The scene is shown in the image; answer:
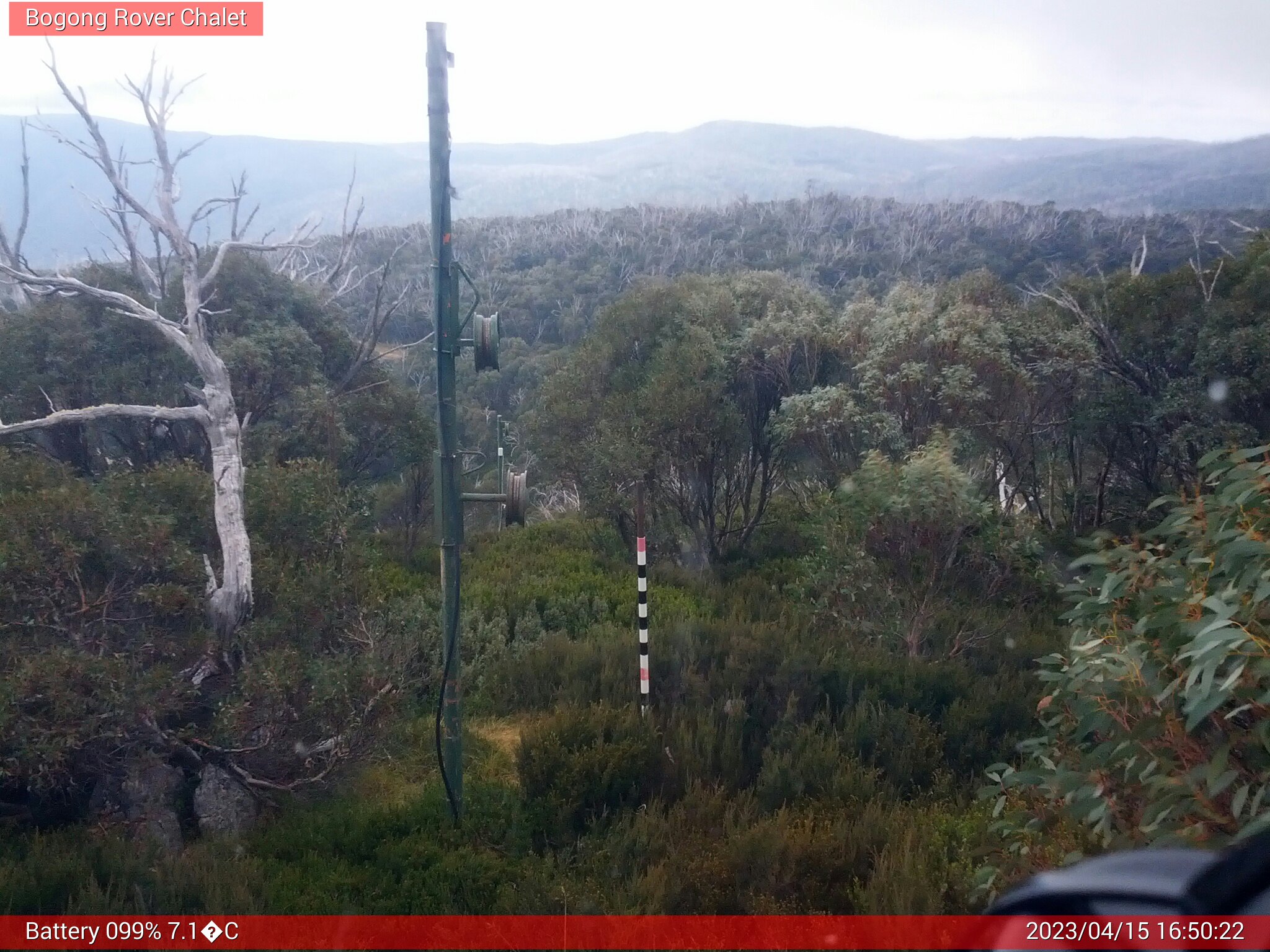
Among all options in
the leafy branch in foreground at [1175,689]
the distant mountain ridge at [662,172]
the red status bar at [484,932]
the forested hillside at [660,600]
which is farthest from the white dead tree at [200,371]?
the leafy branch in foreground at [1175,689]

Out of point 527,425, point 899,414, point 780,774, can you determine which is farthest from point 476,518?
point 780,774

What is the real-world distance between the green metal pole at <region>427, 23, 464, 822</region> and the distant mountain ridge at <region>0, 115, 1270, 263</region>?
248mm

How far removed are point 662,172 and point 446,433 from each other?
177 feet

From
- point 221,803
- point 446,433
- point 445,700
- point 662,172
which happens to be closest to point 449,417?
point 446,433

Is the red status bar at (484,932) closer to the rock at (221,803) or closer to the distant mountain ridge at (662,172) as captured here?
the rock at (221,803)

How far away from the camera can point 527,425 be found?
12.4 metres

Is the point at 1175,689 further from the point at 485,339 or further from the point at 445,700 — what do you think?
the point at 445,700

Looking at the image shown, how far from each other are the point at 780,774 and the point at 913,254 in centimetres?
2359

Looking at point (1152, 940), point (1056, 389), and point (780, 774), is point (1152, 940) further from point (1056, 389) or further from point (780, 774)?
point (1056, 389)

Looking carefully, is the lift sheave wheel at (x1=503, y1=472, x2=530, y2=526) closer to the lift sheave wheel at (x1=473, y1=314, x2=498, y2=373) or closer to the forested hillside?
the lift sheave wheel at (x1=473, y1=314, x2=498, y2=373)

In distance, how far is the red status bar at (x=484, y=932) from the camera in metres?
3.55

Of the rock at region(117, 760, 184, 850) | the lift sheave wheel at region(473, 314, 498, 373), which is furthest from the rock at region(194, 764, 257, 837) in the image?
the lift sheave wheel at region(473, 314, 498, 373)

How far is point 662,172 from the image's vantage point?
56.3 meters

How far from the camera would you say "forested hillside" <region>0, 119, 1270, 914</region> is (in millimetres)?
3670
